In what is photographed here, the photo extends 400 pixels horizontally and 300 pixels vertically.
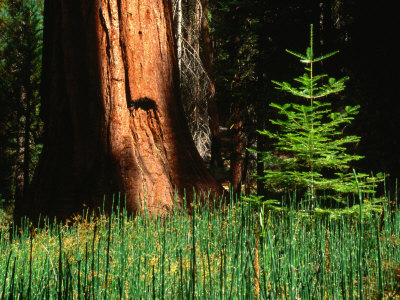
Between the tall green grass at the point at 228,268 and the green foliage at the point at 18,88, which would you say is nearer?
the tall green grass at the point at 228,268

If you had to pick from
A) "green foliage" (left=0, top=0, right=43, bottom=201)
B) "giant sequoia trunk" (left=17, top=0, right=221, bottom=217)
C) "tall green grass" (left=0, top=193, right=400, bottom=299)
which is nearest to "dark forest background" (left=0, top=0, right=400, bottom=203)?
"giant sequoia trunk" (left=17, top=0, right=221, bottom=217)

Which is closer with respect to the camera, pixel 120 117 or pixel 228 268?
pixel 228 268

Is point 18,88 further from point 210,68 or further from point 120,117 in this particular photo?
point 120,117

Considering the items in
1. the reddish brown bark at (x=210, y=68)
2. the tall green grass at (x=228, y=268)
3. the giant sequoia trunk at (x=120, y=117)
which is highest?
the reddish brown bark at (x=210, y=68)

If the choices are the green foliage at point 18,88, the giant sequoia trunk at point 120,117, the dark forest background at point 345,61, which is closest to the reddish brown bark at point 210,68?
the green foliage at point 18,88

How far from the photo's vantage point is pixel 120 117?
4504 millimetres

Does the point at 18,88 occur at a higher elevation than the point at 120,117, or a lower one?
higher

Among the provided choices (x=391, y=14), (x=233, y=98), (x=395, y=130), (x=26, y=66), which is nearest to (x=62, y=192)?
(x=233, y=98)

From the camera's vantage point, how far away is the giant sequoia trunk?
440 cm

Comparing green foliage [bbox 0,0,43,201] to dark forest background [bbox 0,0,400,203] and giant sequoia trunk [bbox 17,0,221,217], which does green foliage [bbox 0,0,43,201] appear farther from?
dark forest background [bbox 0,0,400,203]

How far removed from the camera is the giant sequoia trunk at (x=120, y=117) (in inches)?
173

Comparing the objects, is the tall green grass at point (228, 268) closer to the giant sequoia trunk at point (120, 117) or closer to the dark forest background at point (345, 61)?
the giant sequoia trunk at point (120, 117)

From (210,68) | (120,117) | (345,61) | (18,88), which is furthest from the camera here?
(210,68)

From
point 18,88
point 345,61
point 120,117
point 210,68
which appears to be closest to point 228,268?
point 120,117
